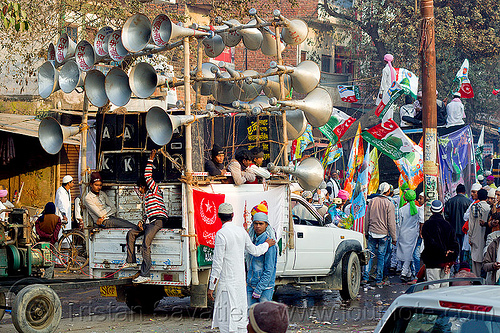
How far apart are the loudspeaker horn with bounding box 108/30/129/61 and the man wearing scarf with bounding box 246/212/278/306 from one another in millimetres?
3192

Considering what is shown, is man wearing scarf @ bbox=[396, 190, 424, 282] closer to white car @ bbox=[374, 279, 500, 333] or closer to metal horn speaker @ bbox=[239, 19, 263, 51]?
metal horn speaker @ bbox=[239, 19, 263, 51]

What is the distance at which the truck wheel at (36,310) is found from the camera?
7.57 meters

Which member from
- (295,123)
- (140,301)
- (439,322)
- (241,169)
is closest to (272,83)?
(295,123)

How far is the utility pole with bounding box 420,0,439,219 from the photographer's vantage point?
1312 cm

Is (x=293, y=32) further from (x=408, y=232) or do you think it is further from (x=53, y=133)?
(x=408, y=232)

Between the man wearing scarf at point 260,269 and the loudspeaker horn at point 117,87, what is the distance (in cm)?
297

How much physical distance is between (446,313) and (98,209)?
Answer: 6.80 metres

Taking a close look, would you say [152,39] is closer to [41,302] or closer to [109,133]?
[109,133]

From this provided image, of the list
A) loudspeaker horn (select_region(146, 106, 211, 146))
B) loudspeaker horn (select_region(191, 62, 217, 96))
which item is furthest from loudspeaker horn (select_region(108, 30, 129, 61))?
loudspeaker horn (select_region(191, 62, 217, 96))

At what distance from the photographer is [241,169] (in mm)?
10000

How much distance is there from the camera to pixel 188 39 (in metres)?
9.00

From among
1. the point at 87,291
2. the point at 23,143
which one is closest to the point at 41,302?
the point at 87,291

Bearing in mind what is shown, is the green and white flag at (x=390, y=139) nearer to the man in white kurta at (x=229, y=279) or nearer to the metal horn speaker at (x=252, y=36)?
the metal horn speaker at (x=252, y=36)

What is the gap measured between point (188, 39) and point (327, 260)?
4.40 metres
